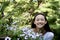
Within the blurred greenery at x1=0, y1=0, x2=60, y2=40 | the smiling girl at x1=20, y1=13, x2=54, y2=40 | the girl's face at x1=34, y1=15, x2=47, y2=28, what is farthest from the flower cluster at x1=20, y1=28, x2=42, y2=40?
the blurred greenery at x1=0, y1=0, x2=60, y2=40

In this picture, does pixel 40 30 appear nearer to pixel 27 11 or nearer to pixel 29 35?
pixel 29 35

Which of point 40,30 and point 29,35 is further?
point 40,30

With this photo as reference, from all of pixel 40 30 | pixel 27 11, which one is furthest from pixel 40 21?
pixel 27 11

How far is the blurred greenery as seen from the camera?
4.24 metres

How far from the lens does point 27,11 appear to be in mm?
4754

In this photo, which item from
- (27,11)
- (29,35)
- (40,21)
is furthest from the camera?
(27,11)

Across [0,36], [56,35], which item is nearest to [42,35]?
[0,36]

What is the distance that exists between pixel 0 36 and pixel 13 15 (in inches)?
43.9

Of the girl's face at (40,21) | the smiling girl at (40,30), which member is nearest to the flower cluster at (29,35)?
the smiling girl at (40,30)

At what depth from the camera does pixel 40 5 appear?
4738 mm

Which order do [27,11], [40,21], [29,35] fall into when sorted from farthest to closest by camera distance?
[27,11] → [40,21] → [29,35]

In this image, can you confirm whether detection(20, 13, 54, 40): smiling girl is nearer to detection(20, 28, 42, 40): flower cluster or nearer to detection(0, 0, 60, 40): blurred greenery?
detection(20, 28, 42, 40): flower cluster

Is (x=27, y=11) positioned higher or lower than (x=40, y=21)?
lower

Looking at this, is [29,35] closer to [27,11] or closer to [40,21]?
[40,21]
